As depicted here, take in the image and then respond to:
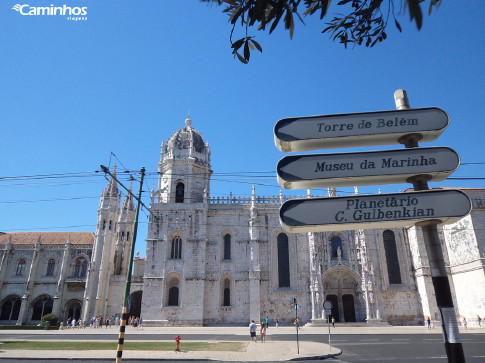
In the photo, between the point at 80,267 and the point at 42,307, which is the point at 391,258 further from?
the point at 42,307

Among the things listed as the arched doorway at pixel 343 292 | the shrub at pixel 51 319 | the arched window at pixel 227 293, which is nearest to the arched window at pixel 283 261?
the arched doorway at pixel 343 292

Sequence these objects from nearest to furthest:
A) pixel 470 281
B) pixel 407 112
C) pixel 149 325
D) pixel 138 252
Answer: pixel 407 112, pixel 470 281, pixel 149 325, pixel 138 252

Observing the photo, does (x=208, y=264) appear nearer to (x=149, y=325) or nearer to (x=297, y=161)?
(x=149, y=325)

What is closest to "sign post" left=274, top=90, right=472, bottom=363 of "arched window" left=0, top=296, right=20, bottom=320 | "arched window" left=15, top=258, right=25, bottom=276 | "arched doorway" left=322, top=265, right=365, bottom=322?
"arched doorway" left=322, top=265, right=365, bottom=322

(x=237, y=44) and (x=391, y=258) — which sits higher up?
(x=391, y=258)

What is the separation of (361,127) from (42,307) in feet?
151

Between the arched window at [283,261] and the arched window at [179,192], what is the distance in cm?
1174

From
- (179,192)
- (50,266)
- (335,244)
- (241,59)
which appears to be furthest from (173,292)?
(241,59)

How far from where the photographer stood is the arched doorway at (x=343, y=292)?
32.8 metres

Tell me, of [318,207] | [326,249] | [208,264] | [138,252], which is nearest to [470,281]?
[326,249]

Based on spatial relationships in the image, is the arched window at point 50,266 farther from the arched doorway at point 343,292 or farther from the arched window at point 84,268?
the arched doorway at point 343,292

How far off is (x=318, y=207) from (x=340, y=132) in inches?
51.1

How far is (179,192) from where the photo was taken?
36375mm

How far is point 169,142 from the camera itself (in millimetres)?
38438
